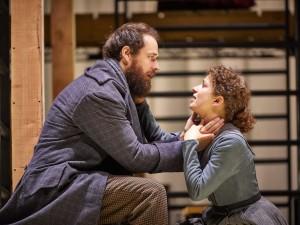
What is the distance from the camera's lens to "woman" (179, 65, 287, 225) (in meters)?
3.14

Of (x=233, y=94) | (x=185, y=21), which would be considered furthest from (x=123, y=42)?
(x=185, y=21)

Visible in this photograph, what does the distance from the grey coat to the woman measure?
178 mm

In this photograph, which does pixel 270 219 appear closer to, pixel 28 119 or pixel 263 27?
pixel 28 119

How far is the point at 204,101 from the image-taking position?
11.1ft

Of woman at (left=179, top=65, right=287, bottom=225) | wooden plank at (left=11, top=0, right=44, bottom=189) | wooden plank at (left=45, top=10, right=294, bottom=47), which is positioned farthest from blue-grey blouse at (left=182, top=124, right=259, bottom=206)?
wooden plank at (left=45, top=10, right=294, bottom=47)

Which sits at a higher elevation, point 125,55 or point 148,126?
point 125,55

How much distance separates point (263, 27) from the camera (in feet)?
20.9

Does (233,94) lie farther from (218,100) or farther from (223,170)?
(223,170)

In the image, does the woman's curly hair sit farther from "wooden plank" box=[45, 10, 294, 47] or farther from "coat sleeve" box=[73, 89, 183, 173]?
"wooden plank" box=[45, 10, 294, 47]

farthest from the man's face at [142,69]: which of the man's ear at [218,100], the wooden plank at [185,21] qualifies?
the wooden plank at [185,21]

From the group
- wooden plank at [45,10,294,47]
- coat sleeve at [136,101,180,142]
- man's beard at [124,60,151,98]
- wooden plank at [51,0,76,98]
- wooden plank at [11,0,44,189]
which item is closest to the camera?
man's beard at [124,60,151,98]

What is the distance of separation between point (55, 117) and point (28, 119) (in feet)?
1.38

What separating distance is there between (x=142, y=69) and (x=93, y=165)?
614 mm

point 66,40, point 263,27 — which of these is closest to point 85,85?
point 66,40
